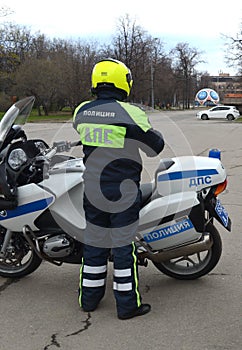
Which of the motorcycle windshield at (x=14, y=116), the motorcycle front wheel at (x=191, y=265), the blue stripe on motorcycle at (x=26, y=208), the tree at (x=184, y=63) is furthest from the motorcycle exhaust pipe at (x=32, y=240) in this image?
the tree at (x=184, y=63)

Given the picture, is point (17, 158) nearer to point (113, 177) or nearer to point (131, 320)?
point (113, 177)

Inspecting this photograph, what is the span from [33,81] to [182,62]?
40009 mm

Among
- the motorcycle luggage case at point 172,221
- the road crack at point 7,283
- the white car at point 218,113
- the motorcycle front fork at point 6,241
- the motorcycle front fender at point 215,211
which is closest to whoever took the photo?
the motorcycle luggage case at point 172,221

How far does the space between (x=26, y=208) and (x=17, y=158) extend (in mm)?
428

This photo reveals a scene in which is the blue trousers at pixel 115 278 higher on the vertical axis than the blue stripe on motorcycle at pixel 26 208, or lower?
lower

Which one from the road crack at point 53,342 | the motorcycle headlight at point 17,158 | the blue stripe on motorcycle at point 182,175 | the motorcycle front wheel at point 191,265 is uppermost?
the motorcycle headlight at point 17,158

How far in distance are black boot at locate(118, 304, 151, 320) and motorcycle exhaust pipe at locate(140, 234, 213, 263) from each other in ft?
1.43

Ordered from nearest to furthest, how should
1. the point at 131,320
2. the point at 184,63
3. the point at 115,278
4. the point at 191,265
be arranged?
the point at 131,320 < the point at 115,278 < the point at 191,265 < the point at 184,63

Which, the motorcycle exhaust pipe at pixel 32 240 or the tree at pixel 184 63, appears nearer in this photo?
the motorcycle exhaust pipe at pixel 32 240

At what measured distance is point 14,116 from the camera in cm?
432

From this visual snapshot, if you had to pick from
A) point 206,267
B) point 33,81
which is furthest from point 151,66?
point 206,267

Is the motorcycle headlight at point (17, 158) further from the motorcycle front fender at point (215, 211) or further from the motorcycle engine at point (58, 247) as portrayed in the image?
the motorcycle front fender at point (215, 211)

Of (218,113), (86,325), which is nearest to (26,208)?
(86,325)

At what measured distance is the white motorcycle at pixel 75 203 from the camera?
4.18 meters
